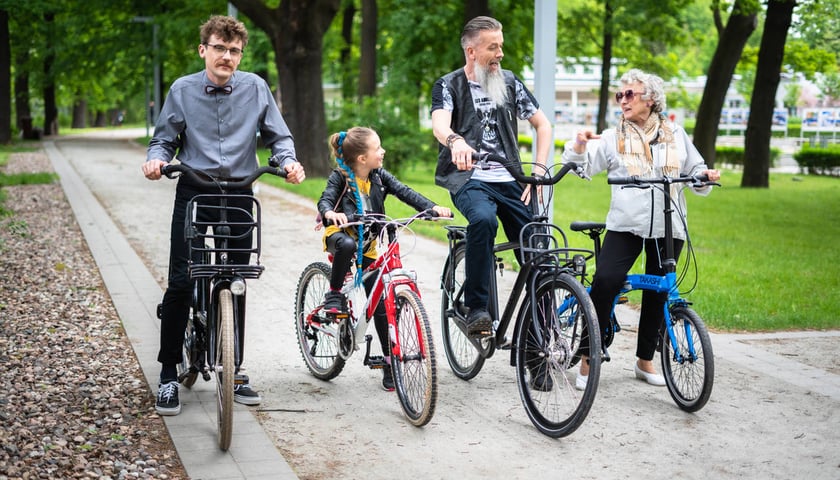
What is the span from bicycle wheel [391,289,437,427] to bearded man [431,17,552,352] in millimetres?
500

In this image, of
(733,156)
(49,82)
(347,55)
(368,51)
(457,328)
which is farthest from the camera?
(49,82)

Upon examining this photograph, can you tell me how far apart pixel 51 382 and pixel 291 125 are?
1907cm

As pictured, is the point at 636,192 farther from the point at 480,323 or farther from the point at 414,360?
the point at 414,360

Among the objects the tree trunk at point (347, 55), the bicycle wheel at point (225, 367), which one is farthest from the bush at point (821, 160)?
the bicycle wheel at point (225, 367)

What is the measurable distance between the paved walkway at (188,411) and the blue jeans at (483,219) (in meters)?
1.34

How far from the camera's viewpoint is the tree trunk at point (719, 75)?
2681 cm

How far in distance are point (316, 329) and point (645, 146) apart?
2116mm

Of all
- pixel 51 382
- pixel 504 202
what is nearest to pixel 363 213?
pixel 504 202

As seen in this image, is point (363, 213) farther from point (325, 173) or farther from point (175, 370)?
point (325, 173)

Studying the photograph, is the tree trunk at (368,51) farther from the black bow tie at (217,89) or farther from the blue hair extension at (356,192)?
the black bow tie at (217,89)

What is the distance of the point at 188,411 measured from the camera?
5418 millimetres

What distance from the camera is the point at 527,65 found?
35.1 m

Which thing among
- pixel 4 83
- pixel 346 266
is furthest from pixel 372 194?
pixel 4 83

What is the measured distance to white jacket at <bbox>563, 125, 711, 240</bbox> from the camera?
565 centimetres
